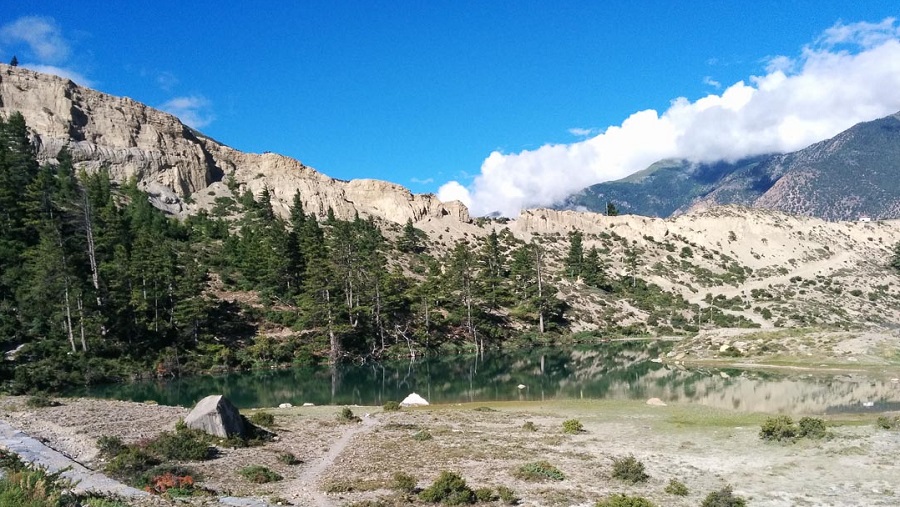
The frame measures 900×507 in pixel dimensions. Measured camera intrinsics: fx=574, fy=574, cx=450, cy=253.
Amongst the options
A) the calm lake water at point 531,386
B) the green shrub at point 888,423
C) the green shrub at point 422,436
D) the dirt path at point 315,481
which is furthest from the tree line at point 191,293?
the green shrub at point 888,423

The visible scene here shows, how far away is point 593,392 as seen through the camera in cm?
4788

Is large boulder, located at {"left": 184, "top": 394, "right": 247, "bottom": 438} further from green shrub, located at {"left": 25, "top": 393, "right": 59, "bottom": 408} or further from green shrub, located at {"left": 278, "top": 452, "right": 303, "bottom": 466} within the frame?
green shrub, located at {"left": 25, "top": 393, "right": 59, "bottom": 408}

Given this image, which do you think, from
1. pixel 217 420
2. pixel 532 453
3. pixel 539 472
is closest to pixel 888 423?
pixel 532 453

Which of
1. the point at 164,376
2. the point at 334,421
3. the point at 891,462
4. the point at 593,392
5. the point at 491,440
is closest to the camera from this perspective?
the point at 891,462

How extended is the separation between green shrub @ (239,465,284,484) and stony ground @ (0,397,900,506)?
1.06 ft

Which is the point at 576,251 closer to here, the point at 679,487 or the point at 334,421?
the point at 334,421

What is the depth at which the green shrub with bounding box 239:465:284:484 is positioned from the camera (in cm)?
1848

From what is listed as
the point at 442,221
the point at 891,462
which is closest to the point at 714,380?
the point at 891,462

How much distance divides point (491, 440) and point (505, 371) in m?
39.4

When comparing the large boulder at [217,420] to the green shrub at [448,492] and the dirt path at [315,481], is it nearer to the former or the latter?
the dirt path at [315,481]

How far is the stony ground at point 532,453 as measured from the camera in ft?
57.6

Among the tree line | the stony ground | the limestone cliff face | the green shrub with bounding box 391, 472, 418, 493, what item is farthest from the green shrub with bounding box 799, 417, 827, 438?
the limestone cliff face

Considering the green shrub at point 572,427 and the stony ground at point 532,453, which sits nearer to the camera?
the stony ground at point 532,453

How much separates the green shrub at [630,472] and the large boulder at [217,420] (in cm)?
1522
